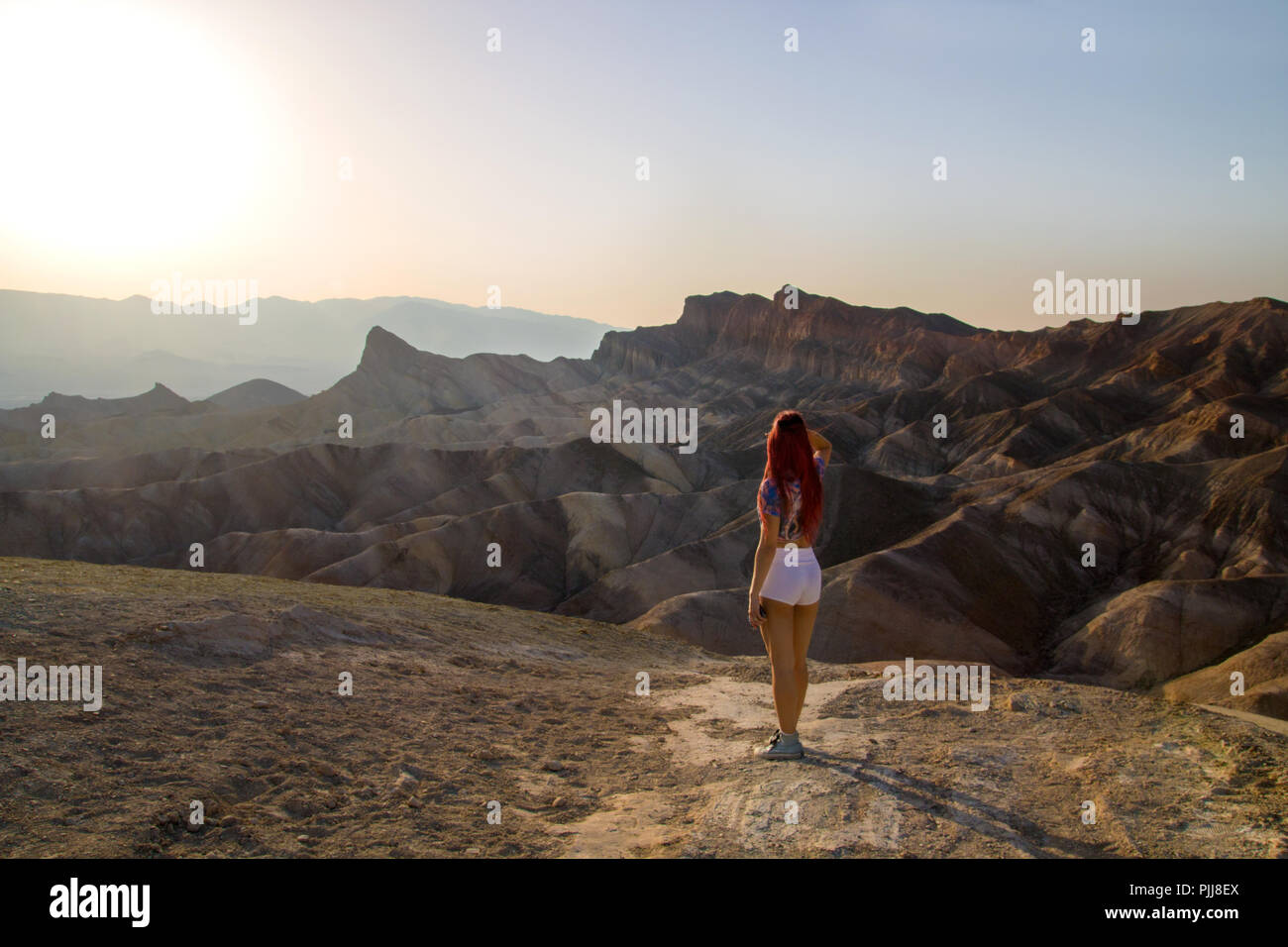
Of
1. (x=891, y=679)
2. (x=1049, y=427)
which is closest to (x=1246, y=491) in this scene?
(x=1049, y=427)

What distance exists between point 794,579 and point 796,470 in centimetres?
78

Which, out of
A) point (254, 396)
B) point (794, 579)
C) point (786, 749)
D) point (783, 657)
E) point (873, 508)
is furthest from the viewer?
point (254, 396)

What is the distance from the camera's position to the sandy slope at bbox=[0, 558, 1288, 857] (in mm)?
5441

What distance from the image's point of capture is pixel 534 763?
7.57 m

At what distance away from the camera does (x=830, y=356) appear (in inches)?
4904

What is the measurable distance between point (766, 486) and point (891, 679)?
4842 mm

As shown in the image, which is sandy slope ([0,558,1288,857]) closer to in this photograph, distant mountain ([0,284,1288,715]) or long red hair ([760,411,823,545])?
long red hair ([760,411,823,545])

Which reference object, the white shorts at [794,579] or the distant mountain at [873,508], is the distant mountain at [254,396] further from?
the white shorts at [794,579]

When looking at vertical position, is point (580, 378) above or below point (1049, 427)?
above

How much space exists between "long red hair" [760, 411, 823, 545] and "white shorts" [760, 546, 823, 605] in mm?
179

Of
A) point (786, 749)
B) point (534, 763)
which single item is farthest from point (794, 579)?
point (534, 763)

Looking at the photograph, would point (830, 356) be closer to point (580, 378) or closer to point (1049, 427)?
point (580, 378)

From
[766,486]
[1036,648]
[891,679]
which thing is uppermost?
[766,486]

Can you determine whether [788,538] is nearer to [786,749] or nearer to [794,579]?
[794,579]
